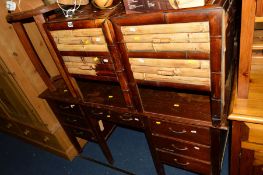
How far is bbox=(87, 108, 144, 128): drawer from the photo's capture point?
2.43 metres

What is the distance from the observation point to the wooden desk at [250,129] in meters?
1.74

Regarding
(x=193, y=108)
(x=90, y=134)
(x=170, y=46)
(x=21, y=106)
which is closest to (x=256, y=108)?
(x=193, y=108)

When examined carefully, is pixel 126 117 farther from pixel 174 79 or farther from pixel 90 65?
pixel 174 79

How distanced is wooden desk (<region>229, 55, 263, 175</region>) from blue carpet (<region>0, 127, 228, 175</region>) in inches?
34.4

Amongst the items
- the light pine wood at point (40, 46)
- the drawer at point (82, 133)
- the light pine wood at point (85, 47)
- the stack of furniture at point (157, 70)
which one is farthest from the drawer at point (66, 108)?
the light pine wood at point (85, 47)

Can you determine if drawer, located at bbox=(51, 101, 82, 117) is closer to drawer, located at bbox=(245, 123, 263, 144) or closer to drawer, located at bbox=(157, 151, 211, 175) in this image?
drawer, located at bbox=(157, 151, 211, 175)

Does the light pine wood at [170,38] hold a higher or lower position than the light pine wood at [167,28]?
lower

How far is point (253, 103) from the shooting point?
1809 millimetres

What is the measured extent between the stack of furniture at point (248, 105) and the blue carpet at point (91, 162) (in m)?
0.93

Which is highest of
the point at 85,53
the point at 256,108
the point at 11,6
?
the point at 11,6

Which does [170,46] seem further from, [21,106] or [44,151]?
[44,151]

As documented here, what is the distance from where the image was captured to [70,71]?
2.42 meters

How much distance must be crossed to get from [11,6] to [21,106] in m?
1.68

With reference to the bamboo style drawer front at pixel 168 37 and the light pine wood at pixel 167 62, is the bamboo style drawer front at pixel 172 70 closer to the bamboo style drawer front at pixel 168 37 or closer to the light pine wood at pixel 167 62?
the light pine wood at pixel 167 62
